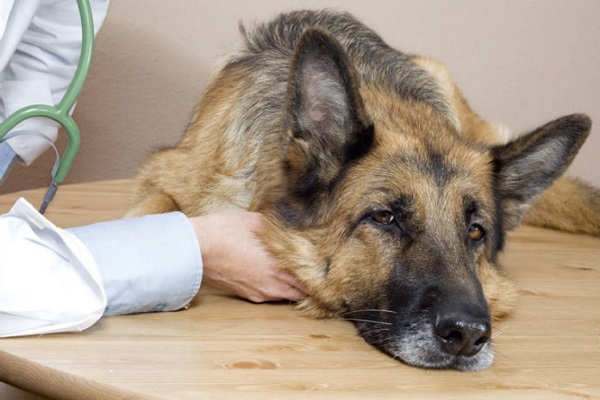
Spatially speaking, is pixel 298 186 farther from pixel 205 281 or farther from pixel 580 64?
pixel 580 64

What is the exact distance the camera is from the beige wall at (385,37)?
3.56 meters

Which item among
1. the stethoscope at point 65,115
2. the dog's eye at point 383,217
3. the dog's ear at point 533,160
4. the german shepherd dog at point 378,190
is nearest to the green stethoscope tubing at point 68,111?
the stethoscope at point 65,115

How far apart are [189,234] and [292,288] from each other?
283mm

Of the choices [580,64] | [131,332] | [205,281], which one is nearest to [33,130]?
[205,281]

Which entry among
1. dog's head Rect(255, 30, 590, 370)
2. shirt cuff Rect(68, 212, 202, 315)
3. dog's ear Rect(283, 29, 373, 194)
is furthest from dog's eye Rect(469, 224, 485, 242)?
shirt cuff Rect(68, 212, 202, 315)

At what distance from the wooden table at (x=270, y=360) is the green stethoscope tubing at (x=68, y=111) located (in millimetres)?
456

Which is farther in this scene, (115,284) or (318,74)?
(318,74)

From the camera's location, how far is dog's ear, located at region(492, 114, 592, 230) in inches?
83.7

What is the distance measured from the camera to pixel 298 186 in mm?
2043

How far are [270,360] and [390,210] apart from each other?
1.44 ft

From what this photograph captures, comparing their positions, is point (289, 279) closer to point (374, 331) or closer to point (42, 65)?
point (374, 331)

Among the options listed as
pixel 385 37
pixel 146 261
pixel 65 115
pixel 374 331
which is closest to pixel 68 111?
pixel 65 115

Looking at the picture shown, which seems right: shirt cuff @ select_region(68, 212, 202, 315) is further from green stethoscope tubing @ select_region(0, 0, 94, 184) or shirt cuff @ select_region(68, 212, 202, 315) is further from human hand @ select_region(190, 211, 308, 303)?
green stethoscope tubing @ select_region(0, 0, 94, 184)

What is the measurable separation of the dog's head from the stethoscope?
478 mm
